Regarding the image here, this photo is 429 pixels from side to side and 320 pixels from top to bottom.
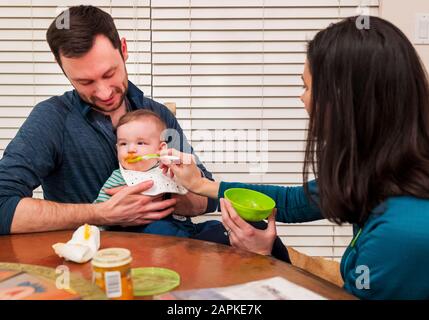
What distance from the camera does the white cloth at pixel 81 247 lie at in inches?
41.7

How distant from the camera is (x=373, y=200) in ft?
3.39

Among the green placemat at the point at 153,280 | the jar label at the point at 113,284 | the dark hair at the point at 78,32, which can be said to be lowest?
the green placemat at the point at 153,280

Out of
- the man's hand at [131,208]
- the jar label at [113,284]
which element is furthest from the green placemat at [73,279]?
the man's hand at [131,208]

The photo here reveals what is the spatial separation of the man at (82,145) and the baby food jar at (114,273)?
0.62 metres

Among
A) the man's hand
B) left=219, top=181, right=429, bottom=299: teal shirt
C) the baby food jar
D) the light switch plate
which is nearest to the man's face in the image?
the man's hand

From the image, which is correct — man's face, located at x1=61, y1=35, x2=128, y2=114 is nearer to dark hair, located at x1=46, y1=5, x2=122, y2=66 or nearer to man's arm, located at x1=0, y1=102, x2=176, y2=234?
dark hair, located at x1=46, y1=5, x2=122, y2=66

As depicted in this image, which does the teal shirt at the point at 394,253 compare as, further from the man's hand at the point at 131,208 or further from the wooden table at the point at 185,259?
the man's hand at the point at 131,208

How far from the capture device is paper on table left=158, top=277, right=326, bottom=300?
87cm

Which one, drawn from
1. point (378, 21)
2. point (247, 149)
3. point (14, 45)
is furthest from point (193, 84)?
point (378, 21)

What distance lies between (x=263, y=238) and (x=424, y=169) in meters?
0.53

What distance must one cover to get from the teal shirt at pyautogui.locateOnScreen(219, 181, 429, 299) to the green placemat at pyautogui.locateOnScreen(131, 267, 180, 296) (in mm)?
402

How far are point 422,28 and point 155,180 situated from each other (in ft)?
5.52

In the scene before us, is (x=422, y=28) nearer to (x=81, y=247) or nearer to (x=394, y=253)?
(x=394, y=253)

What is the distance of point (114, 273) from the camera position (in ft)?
2.67
